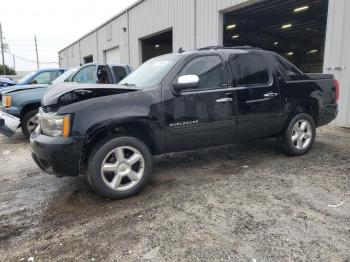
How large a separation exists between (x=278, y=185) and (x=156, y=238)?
79.6 inches

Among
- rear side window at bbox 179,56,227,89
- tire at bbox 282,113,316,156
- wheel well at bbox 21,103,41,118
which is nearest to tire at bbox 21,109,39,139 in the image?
wheel well at bbox 21,103,41,118

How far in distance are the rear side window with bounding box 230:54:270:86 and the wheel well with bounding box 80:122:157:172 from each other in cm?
159

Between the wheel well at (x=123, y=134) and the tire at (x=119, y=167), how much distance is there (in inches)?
4.4

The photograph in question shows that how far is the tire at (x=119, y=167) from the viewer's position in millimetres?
3580

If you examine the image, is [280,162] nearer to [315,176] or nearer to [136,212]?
[315,176]

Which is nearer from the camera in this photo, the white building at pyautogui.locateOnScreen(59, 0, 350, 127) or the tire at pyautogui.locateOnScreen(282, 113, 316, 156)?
the tire at pyautogui.locateOnScreen(282, 113, 316, 156)

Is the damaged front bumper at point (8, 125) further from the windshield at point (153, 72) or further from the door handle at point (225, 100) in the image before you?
the door handle at point (225, 100)

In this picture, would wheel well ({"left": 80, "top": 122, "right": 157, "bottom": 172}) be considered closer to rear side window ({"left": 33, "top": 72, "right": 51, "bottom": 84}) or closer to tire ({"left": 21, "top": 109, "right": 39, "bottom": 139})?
tire ({"left": 21, "top": 109, "right": 39, "bottom": 139})

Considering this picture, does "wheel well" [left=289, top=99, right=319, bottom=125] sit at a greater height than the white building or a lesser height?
lesser

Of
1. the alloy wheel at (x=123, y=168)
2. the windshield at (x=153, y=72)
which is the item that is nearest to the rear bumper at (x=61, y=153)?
the alloy wheel at (x=123, y=168)

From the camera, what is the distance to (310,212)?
3328 mm

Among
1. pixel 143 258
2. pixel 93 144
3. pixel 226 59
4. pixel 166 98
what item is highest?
pixel 226 59

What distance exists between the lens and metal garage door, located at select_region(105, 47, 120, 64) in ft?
72.3

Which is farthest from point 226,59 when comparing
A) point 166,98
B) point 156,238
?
point 156,238
